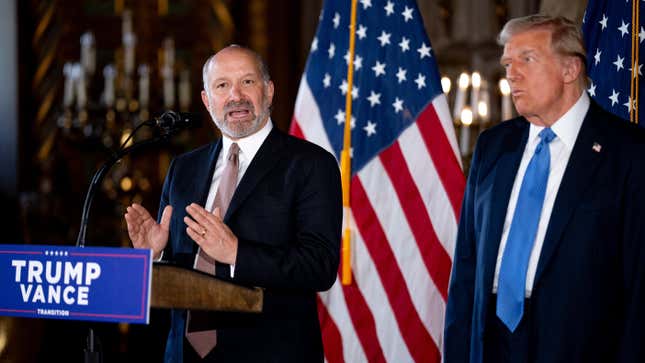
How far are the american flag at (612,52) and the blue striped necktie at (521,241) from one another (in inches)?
37.6

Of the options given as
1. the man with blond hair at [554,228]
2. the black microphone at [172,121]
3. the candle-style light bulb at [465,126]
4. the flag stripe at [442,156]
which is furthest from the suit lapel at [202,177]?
the candle-style light bulb at [465,126]

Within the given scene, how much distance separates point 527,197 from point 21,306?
4.30 feet

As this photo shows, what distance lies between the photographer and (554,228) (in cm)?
243

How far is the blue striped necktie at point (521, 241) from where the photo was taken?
2469 mm

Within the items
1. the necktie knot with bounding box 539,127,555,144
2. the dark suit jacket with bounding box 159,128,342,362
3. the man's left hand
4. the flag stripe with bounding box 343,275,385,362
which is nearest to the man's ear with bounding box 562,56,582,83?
the necktie knot with bounding box 539,127,555,144

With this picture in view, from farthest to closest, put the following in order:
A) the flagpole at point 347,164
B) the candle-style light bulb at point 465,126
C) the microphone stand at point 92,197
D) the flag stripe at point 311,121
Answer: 1. the candle-style light bulb at point 465,126
2. the flag stripe at point 311,121
3. the flagpole at point 347,164
4. the microphone stand at point 92,197

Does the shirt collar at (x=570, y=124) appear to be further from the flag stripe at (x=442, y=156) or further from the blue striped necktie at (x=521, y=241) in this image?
the flag stripe at (x=442, y=156)

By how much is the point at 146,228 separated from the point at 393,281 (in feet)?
5.00

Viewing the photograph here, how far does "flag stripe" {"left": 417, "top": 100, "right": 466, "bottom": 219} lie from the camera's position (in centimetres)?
373

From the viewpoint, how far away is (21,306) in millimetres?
2084

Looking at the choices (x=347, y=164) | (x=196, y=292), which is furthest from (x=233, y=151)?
(x=347, y=164)

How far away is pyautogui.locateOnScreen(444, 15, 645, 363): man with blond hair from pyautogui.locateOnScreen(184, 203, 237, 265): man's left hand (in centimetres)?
76

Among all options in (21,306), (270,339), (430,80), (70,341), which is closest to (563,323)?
(270,339)

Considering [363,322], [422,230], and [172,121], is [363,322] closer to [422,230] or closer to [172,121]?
[422,230]
